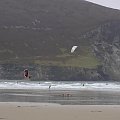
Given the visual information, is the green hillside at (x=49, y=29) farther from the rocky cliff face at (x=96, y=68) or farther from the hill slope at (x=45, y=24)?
the rocky cliff face at (x=96, y=68)

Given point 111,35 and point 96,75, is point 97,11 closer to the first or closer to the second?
point 111,35

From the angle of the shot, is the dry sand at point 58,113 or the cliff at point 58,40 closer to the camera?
the dry sand at point 58,113

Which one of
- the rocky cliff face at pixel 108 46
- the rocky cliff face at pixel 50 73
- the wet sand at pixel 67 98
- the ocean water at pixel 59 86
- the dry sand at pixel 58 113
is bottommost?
the dry sand at pixel 58 113

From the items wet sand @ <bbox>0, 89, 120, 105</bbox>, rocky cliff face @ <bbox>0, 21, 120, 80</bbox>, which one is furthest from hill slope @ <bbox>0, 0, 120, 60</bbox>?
wet sand @ <bbox>0, 89, 120, 105</bbox>

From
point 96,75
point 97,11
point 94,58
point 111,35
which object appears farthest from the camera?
point 97,11

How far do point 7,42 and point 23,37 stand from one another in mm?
5417

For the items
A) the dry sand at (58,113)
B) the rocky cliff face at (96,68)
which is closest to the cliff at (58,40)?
the rocky cliff face at (96,68)

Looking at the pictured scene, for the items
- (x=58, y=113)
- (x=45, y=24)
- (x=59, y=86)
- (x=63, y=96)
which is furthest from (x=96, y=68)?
(x=58, y=113)

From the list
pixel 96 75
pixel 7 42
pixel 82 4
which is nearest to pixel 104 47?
pixel 96 75

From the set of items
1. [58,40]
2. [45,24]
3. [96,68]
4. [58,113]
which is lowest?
[58,113]

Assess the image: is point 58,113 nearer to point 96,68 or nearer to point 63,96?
point 63,96

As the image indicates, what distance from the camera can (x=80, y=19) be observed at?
497 ft

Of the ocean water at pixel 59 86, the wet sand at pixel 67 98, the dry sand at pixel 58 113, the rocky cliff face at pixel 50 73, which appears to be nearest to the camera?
the dry sand at pixel 58 113

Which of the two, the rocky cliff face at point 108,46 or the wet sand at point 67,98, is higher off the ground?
the rocky cliff face at point 108,46
